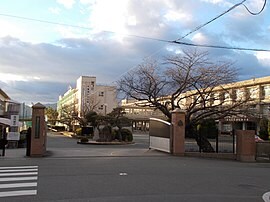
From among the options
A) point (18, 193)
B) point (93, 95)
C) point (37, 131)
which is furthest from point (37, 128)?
point (93, 95)

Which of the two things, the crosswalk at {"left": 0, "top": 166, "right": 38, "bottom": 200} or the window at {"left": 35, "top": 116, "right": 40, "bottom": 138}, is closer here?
the crosswalk at {"left": 0, "top": 166, "right": 38, "bottom": 200}

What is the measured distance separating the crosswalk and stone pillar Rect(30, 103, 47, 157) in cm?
556

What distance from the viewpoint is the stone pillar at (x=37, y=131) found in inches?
803

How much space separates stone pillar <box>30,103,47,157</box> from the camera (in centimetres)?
2039

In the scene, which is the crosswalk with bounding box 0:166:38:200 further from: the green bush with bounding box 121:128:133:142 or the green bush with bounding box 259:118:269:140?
the green bush with bounding box 259:118:269:140

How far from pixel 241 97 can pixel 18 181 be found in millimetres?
19110

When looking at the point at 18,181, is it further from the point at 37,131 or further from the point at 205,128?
the point at 205,128

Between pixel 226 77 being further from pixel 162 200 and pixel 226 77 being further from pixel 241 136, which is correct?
pixel 162 200

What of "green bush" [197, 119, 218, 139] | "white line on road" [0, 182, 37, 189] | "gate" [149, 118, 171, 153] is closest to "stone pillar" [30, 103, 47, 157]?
"gate" [149, 118, 171, 153]

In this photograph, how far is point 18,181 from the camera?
11.3 meters

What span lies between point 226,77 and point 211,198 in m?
17.3

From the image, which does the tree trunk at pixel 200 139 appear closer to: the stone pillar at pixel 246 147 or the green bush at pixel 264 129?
the stone pillar at pixel 246 147

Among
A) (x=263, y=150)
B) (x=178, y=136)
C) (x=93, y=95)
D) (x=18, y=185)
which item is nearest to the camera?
(x=18, y=185)

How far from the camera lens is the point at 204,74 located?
25.3 metres
